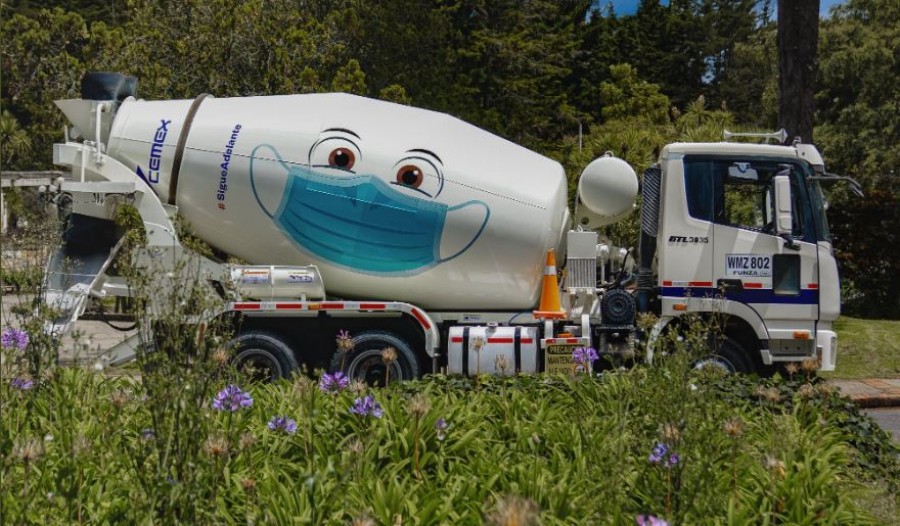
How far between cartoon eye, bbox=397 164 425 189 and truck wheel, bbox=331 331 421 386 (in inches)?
58.1

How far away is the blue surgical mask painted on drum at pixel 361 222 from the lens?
28.0 feet

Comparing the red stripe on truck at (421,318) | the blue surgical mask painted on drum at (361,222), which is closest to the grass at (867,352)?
the red stripe on truck at (421,318)

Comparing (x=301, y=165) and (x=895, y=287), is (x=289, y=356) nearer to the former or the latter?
(x=301, y=165)

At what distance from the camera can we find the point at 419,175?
8570mm

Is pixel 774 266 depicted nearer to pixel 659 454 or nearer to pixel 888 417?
pixel 888 417

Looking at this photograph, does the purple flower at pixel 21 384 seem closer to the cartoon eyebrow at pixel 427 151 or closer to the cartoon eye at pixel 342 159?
the cartoon eye at pixel 342 159

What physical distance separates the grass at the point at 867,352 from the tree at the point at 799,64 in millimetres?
2995

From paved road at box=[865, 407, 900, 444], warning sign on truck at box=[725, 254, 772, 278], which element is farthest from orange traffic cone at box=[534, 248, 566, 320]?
paved road at box=[865, 407, 900, 444]

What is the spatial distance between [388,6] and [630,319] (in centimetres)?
1876

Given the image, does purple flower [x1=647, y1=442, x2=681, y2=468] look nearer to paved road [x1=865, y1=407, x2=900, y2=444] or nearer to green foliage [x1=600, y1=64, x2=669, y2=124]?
paved road [x1=865, y1=407, x2=900, y2=444]

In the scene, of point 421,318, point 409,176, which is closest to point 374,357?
point 421,318

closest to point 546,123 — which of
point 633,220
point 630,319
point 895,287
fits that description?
point 895,287

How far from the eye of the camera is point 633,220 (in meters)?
11.0

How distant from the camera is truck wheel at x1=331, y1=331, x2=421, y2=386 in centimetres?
862
